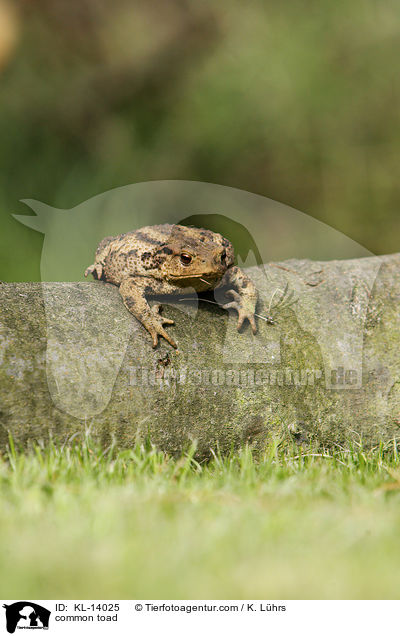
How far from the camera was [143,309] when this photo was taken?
277 cm

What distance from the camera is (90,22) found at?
7348 mm

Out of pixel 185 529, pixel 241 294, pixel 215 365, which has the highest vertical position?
pixel 241 294

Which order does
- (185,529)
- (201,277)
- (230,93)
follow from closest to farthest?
(185,529) < (201,277) < (230,93)

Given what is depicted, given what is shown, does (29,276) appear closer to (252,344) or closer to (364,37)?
(252,344)

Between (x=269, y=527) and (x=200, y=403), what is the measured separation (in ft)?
3.33

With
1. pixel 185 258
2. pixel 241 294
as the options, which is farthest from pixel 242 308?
Answer: pixel 185 258

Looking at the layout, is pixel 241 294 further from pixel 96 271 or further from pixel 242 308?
pixel 96 271

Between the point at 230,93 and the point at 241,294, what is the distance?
16.8 feet

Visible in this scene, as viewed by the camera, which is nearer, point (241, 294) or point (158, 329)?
point (158, 329)

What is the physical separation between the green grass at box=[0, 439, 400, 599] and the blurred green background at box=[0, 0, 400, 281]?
16.7ft

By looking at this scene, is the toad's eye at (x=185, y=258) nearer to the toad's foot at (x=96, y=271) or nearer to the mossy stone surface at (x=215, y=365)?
the mossy stone surface at (x=215, y=365)

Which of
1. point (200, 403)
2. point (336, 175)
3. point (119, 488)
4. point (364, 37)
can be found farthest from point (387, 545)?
point (364, 37)
